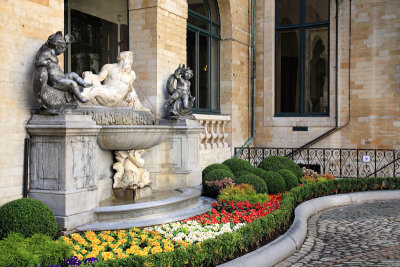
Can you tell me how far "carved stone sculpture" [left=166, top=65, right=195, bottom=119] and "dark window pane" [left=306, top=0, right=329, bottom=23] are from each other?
7802mm

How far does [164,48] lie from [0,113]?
538 centimetres

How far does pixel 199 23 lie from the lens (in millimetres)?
14867

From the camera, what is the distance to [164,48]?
1173 centimetres

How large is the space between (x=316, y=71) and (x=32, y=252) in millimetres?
14119

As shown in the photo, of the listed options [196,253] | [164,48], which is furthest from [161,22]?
[196,253]

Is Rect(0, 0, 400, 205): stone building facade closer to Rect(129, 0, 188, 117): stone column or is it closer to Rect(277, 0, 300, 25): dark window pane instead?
Rect(129, 0, 188, 117): stone column

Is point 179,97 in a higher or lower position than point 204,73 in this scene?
lower

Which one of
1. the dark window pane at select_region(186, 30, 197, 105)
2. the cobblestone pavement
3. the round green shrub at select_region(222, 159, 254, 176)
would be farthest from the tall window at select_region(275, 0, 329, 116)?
the cobblestone pavement

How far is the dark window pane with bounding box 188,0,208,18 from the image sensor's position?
14.7 m

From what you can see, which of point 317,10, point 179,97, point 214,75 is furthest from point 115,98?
point 317,10

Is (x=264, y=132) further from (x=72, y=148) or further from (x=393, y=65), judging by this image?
(x=72, y=148)

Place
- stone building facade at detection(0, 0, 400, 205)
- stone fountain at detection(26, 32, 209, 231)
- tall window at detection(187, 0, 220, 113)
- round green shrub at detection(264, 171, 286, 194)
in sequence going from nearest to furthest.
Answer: stone fountain at detection(26, 32, 209, 231) → round green shrub at detection(264, 171, 286, 194) → stone building facade at detection(0, 0, 400, 205) → tall window at detection(187, 0, 220, 113)

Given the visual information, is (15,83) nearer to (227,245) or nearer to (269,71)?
(227,245)

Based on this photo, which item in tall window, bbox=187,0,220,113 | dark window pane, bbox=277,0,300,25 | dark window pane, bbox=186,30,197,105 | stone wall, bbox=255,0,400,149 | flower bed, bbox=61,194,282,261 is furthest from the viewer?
dark window pane, bbox=277,0,300,25
